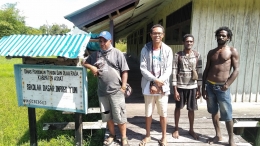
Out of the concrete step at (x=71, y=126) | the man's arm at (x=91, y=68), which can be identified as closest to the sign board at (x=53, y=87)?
the man's arm at (x=91, y=68)

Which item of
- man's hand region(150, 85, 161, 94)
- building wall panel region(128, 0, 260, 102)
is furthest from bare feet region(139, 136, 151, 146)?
building wall panel region(128, 0, 260, 102)

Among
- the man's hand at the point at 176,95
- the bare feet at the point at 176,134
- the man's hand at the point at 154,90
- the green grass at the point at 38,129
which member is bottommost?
the green grass at the point at 38,129

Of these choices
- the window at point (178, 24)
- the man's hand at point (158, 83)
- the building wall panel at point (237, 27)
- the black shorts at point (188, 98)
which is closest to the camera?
the man's hand at point (158, 83)

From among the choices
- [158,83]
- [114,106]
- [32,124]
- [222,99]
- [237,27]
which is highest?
[237,27]

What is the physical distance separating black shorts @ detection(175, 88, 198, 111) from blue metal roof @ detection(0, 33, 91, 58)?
63.5 inches

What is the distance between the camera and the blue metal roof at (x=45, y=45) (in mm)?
2383

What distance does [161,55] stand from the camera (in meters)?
2.61

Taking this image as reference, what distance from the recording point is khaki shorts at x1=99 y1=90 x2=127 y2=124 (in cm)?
271

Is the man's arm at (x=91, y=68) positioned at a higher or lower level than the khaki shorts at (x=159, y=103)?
higher

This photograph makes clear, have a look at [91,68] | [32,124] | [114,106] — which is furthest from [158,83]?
[32,124]

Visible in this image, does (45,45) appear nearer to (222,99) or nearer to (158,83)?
(158,83)

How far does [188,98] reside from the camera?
2.96 m

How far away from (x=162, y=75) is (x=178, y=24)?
342 centimetres

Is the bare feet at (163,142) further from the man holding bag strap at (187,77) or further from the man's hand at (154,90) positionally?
the man's hand at (154,90)
